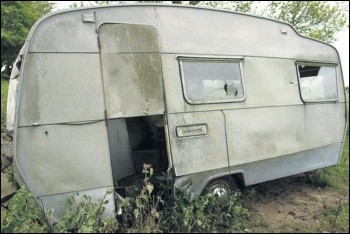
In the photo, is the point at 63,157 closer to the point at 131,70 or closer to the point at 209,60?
the point at 131,70

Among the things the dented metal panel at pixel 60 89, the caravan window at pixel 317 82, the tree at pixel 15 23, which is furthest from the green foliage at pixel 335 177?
the tree at pixel 15 23

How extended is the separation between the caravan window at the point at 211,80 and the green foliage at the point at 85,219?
1.87m

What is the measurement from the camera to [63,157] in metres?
4.25

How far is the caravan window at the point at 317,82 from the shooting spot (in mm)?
6640

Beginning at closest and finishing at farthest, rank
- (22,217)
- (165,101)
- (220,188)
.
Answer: (22,217)
(165,101)
(220,188)

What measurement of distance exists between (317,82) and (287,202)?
2.38 m

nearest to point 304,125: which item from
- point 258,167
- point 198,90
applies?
point 258,167

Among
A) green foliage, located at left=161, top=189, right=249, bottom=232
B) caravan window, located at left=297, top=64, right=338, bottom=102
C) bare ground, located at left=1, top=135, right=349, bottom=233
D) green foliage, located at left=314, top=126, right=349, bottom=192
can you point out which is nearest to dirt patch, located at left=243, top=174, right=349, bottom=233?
bare ground, located at left=1, top=135, right=349, bottom=233

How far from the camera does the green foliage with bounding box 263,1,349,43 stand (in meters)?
12.4

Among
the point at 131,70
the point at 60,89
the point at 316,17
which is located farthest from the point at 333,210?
the point at 316,17

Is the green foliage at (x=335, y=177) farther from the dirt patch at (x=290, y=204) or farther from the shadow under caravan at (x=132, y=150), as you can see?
the shadow under caravan at (x=132, y=150)

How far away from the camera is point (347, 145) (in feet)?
37.6

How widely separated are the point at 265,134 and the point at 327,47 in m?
2.71

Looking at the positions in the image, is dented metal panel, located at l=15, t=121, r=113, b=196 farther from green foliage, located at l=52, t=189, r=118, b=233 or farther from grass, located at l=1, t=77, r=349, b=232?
grass, located at l=1, t=77, r=349, b=232
